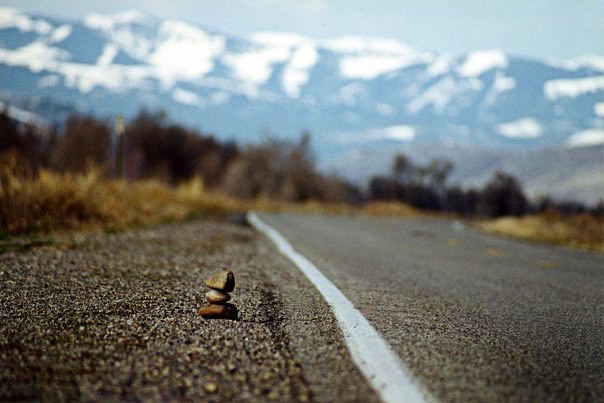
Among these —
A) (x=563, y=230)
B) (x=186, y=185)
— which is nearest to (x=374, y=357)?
(x=563, y=230)

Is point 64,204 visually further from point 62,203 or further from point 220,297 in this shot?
point 220,297

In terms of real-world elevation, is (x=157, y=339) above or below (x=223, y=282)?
below

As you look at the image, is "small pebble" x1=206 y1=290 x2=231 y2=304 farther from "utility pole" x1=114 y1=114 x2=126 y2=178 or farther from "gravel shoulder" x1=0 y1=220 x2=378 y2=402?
"utility pole" x1=114 y1=114 x2=126 y2=178

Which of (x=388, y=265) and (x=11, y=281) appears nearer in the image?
(x=11, y=281)

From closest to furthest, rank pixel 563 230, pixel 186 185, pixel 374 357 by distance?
1. pixel 374 357
2. pixel 563 230
3. pixel 186 185

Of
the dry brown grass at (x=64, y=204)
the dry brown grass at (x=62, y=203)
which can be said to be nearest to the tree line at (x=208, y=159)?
the dry brown grass at (x=64, y=204)

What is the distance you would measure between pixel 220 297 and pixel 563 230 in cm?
1350

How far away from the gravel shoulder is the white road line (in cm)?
5

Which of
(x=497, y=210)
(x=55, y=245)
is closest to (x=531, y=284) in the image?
(x=55, y=245)

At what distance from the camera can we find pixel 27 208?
703cm

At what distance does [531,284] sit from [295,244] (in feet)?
11.3

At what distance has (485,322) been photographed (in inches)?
122

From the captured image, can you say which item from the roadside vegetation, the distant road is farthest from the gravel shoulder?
the roadside vegetation

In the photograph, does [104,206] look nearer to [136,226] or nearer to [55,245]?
[136,226]
